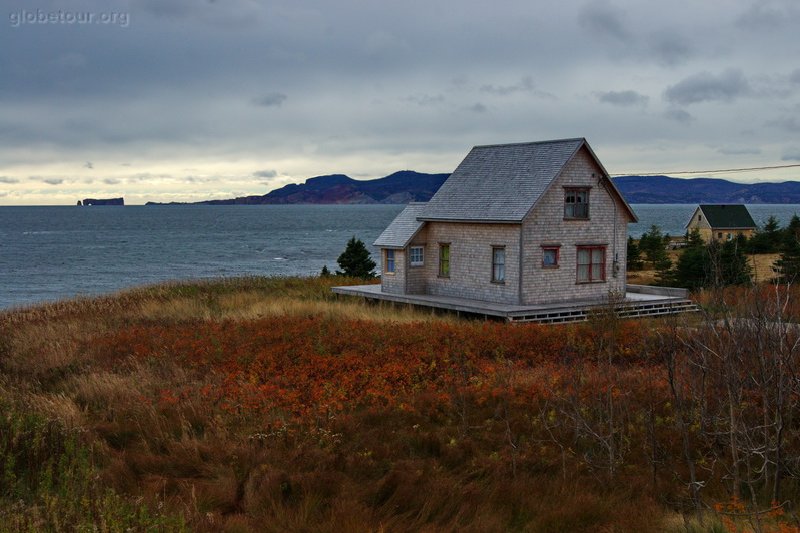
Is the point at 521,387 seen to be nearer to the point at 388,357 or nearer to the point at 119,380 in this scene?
the point at 388,357

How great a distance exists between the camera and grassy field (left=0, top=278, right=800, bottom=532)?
8.91 m

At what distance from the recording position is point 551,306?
27.0 meters

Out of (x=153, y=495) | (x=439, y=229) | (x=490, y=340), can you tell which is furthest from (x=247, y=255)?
(x=153, y=495)

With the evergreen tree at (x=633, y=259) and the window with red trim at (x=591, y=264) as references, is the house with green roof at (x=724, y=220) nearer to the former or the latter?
the evergreen tree at (x=633, y=259)

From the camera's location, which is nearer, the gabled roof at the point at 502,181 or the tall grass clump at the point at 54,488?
the tall grass clump at the point at 54,488

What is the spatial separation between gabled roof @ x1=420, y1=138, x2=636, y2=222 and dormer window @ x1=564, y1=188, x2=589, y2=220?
3.75ft

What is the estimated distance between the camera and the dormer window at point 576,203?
28312 millimetres

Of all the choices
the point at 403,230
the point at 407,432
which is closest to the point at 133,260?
the point at 403,230

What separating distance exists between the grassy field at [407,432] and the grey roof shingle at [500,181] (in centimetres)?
848

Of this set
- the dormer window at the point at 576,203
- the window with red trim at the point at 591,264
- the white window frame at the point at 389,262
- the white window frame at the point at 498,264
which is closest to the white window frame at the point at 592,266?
the window with red trim at the point at 591,264

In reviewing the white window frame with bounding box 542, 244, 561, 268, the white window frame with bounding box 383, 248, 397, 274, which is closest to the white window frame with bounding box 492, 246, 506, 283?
the white window frame with bounding box 542, 244, 561, 268

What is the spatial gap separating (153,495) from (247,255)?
298 feet

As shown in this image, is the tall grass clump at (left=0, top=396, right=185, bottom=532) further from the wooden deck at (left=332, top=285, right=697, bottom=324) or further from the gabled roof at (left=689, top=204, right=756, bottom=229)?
the gabled roof at (left=689, top=204, right=756, bottom=229)

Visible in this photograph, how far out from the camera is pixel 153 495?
9.59m
